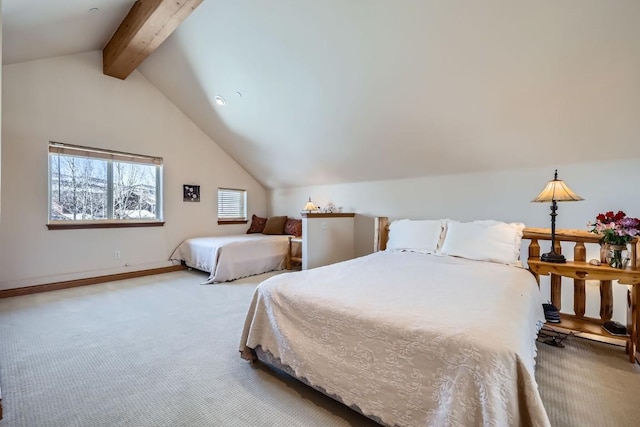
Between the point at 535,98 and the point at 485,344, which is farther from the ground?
the point at 535,98

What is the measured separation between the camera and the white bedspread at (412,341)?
1056mm

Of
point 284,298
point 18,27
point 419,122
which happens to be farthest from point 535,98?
point 18,27

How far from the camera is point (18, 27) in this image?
270cm

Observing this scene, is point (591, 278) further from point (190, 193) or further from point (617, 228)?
point (190, 193)

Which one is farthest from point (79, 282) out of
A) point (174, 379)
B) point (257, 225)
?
Answer: point (174, 379)

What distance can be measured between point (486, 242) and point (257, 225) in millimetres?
4334

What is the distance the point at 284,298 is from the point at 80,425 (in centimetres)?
116

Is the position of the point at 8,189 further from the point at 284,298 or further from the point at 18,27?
the point at 284,298

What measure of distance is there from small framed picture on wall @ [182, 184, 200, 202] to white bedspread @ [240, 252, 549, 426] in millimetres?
3708

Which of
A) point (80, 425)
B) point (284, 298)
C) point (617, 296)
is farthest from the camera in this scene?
point (617, 296)

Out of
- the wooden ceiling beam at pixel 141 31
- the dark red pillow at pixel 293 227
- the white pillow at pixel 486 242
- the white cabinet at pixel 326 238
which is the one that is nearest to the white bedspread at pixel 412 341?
the white pillow at pixel 486 242

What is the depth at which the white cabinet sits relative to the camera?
4.23 metres

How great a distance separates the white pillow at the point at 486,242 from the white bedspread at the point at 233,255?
2833 mm

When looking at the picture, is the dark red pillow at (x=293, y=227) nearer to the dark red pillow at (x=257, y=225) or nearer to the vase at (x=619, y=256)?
the dark red pillow at (x=257, y=225)
